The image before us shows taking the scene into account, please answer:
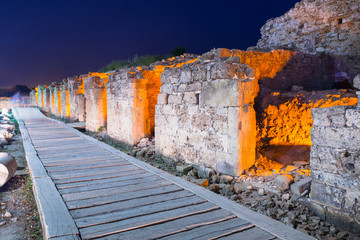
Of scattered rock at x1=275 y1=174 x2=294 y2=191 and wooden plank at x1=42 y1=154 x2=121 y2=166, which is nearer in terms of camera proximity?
scattered rock at x1=275 y1=174 x2=294 y2=191

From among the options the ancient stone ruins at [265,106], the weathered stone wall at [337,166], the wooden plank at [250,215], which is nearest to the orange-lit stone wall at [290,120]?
the ancient stone ruins at [265,106]

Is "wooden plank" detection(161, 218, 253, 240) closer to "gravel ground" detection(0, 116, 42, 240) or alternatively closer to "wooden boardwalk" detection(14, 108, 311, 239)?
"wooden boardwalk" detection(14, 108, 311, 239)

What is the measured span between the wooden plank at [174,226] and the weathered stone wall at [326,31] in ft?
28.2

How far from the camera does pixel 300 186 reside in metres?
3.54

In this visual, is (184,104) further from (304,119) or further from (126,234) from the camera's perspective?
(126,234)

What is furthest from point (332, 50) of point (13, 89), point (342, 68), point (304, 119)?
point (13, 89)

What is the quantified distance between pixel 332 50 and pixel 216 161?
27.5 ft

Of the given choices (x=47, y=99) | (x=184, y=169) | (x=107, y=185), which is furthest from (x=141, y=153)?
(x=47, y=99)

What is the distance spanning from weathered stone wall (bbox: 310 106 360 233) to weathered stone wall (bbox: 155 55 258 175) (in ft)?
4.54

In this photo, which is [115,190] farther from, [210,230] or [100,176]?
[210,230]

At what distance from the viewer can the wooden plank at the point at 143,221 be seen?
8.34 ft

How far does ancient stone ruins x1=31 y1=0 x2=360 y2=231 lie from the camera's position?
3055 mm

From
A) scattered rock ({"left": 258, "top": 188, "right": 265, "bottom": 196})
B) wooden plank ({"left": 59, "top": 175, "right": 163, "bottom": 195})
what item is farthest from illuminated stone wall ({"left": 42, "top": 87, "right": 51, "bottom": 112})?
scattered rock ({"left": 258, "top": 188, "right": 265, "bottom": 196})

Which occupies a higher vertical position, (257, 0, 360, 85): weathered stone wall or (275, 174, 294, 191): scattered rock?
(257, 0, 360, 85): weathered stone wall
